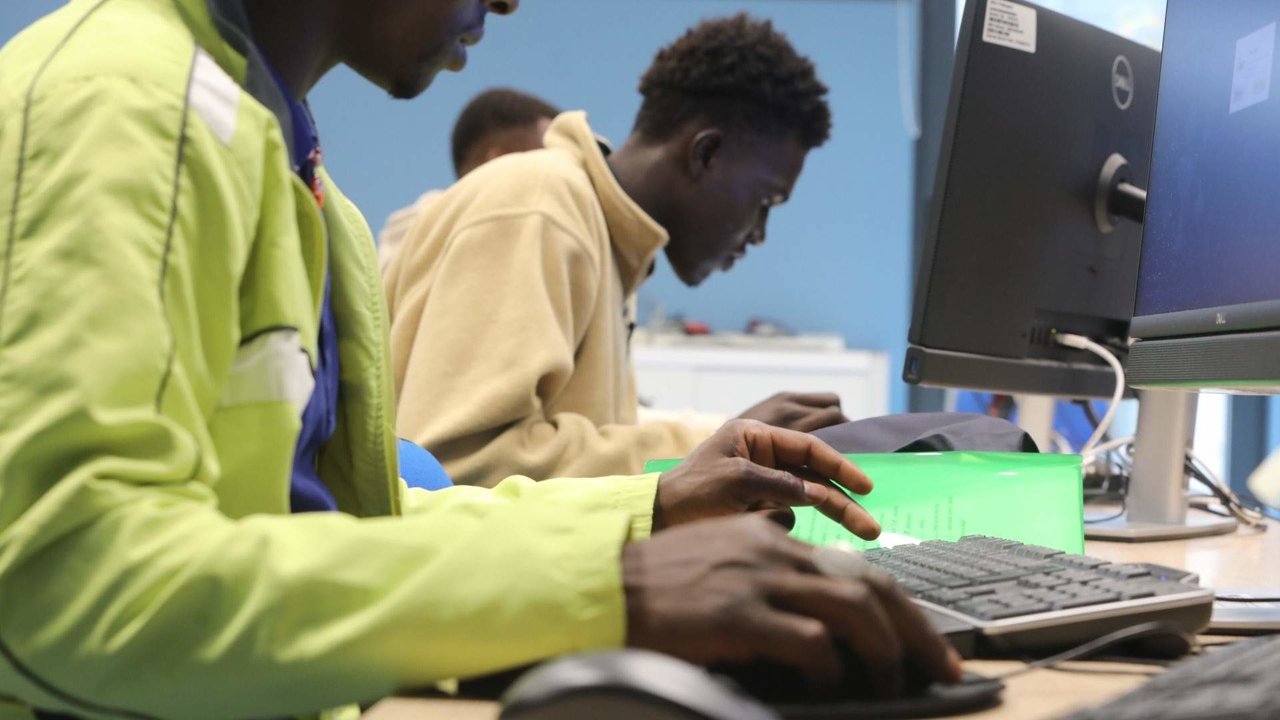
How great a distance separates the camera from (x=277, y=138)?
608 mm

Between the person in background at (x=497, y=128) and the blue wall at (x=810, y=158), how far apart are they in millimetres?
1506

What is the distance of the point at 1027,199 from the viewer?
130 cm

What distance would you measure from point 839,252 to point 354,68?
12.5ft

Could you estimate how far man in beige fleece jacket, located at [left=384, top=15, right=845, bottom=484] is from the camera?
1.40 m

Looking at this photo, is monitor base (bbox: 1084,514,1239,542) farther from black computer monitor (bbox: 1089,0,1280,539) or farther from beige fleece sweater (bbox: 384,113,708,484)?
beige fleece sweater (bbox: 384,113,708,484)

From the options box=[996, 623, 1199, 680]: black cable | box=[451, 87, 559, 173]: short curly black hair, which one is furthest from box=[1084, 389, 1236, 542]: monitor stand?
box=[451, 87, 559, 173]: short curly black hair

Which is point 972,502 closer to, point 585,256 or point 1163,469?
point 1163,469

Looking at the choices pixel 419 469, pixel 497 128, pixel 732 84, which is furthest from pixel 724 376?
pixel 419 469

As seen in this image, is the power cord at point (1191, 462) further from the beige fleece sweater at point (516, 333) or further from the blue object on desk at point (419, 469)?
the blue object on desk at point (419, 469)

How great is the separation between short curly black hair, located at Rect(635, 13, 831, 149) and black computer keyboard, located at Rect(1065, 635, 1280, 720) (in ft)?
5.17

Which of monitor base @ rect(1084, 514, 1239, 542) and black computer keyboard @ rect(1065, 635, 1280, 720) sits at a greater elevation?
black computer keyboard @ rect(1065, 635, 1280, 720)

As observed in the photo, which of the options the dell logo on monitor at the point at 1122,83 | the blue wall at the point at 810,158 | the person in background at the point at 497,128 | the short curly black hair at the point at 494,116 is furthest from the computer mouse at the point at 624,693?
the blue wall at the point at 810,158

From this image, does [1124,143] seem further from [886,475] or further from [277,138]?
[277,138]

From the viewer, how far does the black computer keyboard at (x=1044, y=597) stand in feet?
1.90
